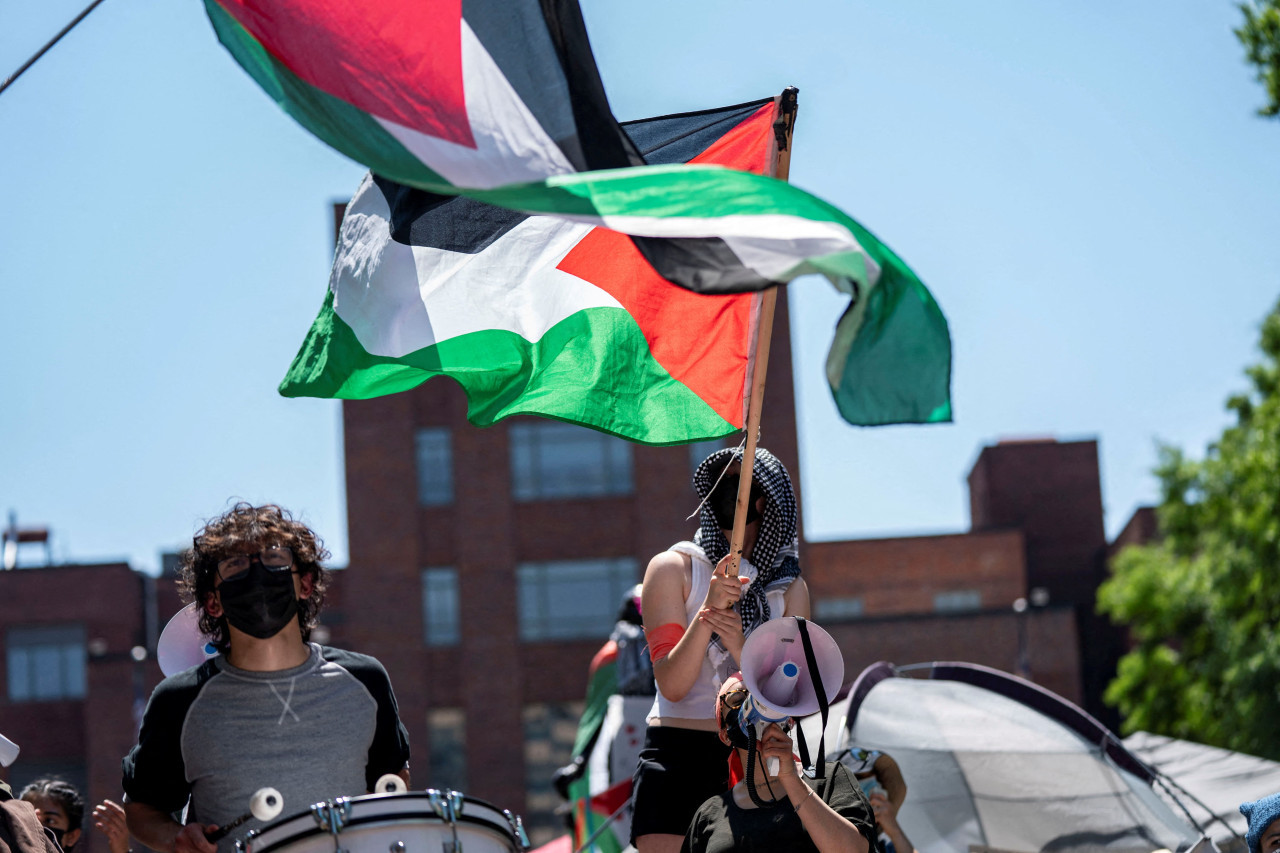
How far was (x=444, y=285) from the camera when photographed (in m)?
5.56

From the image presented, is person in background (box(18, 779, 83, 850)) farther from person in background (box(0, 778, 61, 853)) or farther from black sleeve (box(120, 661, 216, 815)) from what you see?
black sleeve (box(120, 661, 216, 815))

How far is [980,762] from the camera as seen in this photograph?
31.4 feet

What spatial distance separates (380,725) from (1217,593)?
25.7 metres

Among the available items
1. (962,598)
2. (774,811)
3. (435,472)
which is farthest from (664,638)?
(962,598)

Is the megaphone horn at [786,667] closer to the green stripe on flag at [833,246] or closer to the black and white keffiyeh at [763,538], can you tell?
the black and white keffiyeh at [763,538]

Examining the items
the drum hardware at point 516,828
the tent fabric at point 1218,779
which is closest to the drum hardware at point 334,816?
the drum hardware at point 516,828

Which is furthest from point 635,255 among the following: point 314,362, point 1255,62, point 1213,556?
point 1213,556

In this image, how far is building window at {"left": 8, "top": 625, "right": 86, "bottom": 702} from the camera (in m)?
44.5

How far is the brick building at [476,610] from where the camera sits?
41.4 metres

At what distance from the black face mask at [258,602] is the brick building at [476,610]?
3569cm

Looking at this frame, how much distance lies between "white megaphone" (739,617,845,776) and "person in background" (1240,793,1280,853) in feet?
7.16

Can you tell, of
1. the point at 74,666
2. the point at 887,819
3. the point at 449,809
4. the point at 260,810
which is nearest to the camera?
the point at 449,809

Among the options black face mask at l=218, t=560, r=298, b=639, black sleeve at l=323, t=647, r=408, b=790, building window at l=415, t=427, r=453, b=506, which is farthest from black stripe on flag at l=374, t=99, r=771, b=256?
building window at l=415, t=427, r=453, b=506

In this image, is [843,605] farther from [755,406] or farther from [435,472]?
[755,406]
